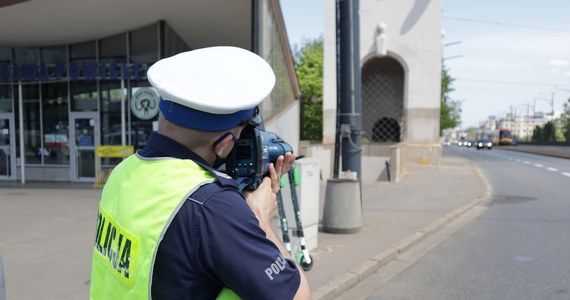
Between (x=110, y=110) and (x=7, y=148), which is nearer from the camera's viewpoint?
(x=110, y=110)

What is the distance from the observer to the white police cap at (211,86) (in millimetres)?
1158

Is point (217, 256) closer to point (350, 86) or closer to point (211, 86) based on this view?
point (211, 86)

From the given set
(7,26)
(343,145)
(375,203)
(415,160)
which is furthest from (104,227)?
(415,160)

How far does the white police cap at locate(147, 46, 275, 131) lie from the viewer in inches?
45.6

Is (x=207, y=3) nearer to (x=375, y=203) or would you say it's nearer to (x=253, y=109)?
(x=375, y=203)

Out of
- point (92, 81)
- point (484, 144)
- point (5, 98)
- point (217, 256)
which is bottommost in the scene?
point (484, 144)

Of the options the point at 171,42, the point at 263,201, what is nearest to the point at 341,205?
the point at 263,201

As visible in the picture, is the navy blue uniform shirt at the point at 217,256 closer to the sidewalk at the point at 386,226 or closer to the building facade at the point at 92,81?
the sidewalk at the point at 386,226

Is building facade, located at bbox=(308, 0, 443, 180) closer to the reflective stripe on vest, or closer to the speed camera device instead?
the speed camera device

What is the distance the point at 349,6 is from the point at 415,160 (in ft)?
51.7

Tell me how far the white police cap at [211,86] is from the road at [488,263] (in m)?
3.80

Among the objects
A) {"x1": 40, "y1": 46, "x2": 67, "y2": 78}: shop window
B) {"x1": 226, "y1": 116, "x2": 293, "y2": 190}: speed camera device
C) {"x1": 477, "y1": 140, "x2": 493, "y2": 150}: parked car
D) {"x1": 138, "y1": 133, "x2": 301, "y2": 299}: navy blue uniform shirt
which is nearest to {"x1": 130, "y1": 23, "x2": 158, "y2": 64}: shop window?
{"x1": 40, "y1": 46, "x2": 67, "y2": 78}: shop window

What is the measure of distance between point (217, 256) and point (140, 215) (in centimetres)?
23

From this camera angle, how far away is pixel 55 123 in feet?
45.1
